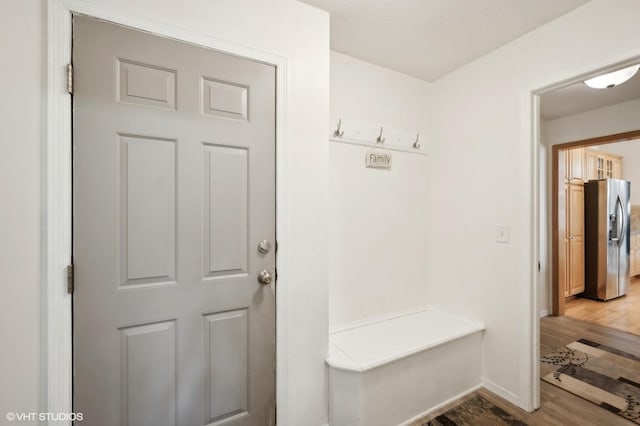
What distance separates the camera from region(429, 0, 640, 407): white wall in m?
1.52

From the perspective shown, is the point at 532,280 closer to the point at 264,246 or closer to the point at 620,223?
the point at 264,246

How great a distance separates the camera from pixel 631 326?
3117 millimetres

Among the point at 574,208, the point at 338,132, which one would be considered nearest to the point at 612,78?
the point at 338,132

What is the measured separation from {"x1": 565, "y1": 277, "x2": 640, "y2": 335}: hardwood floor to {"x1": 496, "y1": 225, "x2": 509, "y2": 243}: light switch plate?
261 cm

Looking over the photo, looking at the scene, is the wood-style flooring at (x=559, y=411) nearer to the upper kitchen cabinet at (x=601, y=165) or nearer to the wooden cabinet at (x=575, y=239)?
the wooden cabinet at (x=575, y=239)

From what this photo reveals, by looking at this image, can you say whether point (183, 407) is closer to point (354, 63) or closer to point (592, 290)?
point (354, 63)

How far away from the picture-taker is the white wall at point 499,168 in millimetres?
1518

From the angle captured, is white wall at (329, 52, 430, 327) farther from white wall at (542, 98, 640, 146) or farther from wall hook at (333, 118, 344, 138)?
white wall at (542, 98, 640, 146)

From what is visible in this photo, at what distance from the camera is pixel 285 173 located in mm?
1443

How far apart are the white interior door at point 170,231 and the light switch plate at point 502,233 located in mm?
1598

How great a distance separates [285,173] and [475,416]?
6.24 ft

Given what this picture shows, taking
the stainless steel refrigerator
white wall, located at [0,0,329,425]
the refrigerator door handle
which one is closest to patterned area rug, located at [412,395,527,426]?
white wall, located at [0,0,329,425]

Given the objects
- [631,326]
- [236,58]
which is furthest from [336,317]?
[631,326]

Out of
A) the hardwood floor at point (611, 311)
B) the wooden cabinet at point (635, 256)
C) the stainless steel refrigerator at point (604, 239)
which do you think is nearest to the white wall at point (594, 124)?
the stainless steel refrigerator at point (604, 239)
